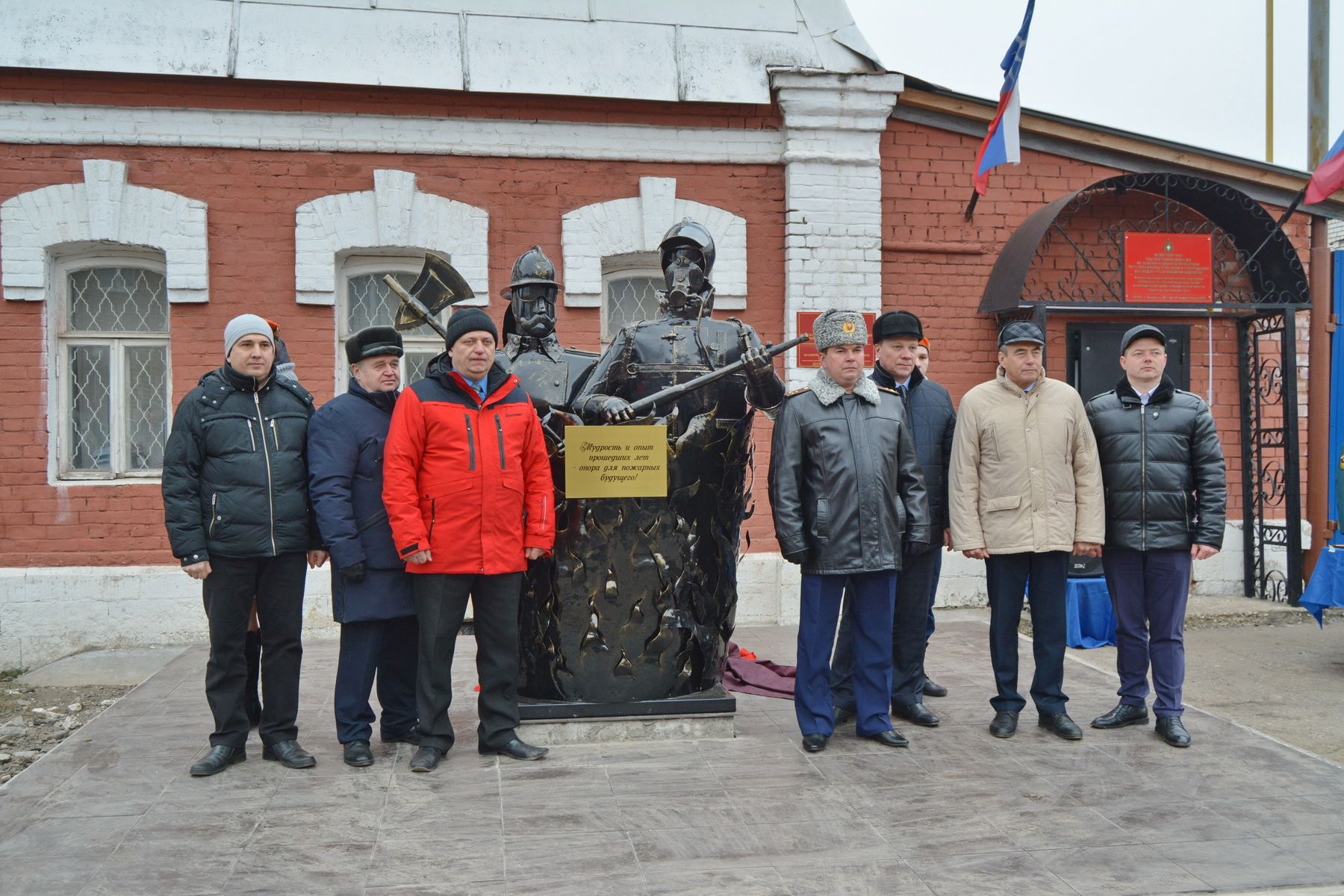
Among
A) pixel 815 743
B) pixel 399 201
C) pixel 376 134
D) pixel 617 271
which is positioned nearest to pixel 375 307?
pixel 399 201

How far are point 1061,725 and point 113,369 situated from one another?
6271mm

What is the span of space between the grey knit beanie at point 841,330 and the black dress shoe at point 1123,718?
2029 millimetres

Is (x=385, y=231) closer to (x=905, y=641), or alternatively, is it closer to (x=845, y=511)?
(x=845, y=511)

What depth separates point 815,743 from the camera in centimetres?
427

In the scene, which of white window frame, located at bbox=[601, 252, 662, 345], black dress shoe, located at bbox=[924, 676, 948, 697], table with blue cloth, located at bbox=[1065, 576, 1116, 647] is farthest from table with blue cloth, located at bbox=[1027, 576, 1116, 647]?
white window frame, located at bbox=[601, 252, 662, 345]

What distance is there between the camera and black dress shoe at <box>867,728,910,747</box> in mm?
4324

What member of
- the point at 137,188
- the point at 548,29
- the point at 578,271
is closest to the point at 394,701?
the point at 578,271

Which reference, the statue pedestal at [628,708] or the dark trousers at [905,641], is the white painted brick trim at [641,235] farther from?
the statue pedestal at [628,708]

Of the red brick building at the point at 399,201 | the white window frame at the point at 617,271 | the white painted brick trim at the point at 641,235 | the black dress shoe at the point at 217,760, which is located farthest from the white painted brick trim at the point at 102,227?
the black dress shoe at the point at 217,760

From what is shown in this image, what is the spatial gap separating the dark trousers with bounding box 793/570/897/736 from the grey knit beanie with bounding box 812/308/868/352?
0.95 metres

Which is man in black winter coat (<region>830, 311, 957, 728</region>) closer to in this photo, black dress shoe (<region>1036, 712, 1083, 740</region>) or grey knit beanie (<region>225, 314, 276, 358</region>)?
black dress shoe (<region>1036, 712, 1083, 740</region>)

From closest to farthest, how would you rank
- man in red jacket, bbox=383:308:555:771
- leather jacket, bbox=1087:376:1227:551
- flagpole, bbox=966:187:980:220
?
1. man in red jacket, bbox=383:308:555:771
2. leather jacket, bbox=1087:376:1227:551
3. flagpole, bbox=966:187:980:220

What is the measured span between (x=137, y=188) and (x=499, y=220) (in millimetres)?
2345

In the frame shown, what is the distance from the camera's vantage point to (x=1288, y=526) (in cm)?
787
